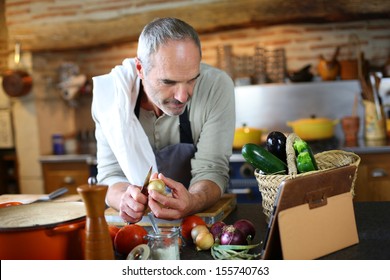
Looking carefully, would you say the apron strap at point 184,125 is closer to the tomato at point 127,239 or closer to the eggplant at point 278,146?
the eggplant at point 278,146

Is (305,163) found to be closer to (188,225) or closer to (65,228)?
(188,225)

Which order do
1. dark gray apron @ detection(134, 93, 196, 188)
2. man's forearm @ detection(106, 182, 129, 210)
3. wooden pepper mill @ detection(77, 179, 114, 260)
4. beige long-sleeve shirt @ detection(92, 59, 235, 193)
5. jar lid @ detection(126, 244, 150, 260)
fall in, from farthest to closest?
dark gray apron @ detection(134, 93, 196, 188) → beige long-sleeve shirt @ detection(92, 59, 235, 193) → man's forearm @ detection(106, 182, 129, 210) → jar lid @ detection(126, 244, 150, 260) → wooden pepper mill @ detection(77, 179, 114, 260)

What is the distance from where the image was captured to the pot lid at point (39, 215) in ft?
3.51

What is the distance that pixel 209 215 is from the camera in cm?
146

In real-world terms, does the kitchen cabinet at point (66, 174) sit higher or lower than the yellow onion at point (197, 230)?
lower

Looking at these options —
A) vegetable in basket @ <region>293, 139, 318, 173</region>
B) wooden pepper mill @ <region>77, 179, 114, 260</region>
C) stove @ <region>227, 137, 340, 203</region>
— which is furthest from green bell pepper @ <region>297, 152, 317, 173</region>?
stove @ <region>227, 137, 340, 203</region>

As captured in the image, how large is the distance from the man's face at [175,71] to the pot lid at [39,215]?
1.46 ft

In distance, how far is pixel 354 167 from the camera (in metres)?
1.22

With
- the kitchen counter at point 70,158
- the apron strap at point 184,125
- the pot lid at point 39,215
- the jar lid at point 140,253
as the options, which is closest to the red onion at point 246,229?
the jar lid at point 140,253

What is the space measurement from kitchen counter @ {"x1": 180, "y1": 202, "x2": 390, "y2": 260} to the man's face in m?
0.38

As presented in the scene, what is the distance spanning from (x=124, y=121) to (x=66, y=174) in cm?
207

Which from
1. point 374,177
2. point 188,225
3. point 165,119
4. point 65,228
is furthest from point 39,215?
point 374,177

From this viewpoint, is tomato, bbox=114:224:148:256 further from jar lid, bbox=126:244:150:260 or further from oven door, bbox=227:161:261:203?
oven door, bbox=227:161:261:203

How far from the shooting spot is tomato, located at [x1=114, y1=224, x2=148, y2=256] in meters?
1.20
